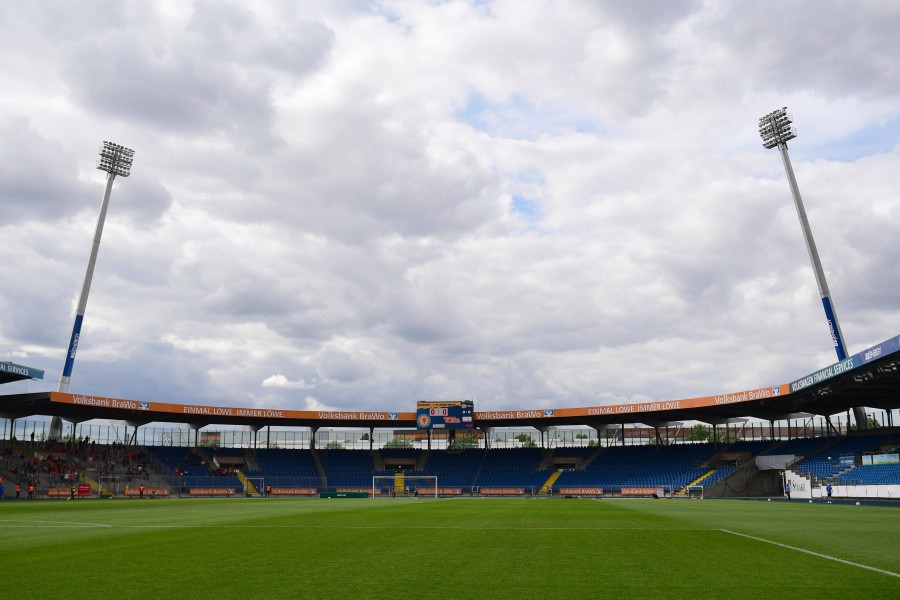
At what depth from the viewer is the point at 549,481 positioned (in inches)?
3172

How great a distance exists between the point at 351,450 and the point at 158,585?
8655 cm

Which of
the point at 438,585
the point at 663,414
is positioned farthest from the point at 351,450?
the point at 438,585

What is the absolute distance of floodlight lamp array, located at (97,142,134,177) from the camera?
72.5 metres

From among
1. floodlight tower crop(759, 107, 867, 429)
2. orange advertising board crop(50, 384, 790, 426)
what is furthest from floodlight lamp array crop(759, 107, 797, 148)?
orange advertising board crop(50, 384, 790, 426)

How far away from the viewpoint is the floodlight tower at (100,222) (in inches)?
2729

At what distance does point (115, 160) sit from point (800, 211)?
70257 mm

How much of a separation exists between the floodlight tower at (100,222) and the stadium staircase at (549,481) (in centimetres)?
5197

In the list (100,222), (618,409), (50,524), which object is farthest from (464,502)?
(100,222)

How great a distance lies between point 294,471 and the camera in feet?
279

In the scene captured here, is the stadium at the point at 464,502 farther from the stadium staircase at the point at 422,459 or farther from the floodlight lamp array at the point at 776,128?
the floodlight lamp array at the point at 776,128

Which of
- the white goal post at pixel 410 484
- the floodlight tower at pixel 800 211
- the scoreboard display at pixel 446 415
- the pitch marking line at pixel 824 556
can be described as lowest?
the white goal post at pixel 410 484

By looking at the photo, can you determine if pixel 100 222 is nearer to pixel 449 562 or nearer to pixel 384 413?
pixel 384 413

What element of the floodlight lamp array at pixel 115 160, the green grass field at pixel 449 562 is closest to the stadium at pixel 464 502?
the green grass field at pixel 449 562

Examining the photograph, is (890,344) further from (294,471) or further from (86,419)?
(86,419)
